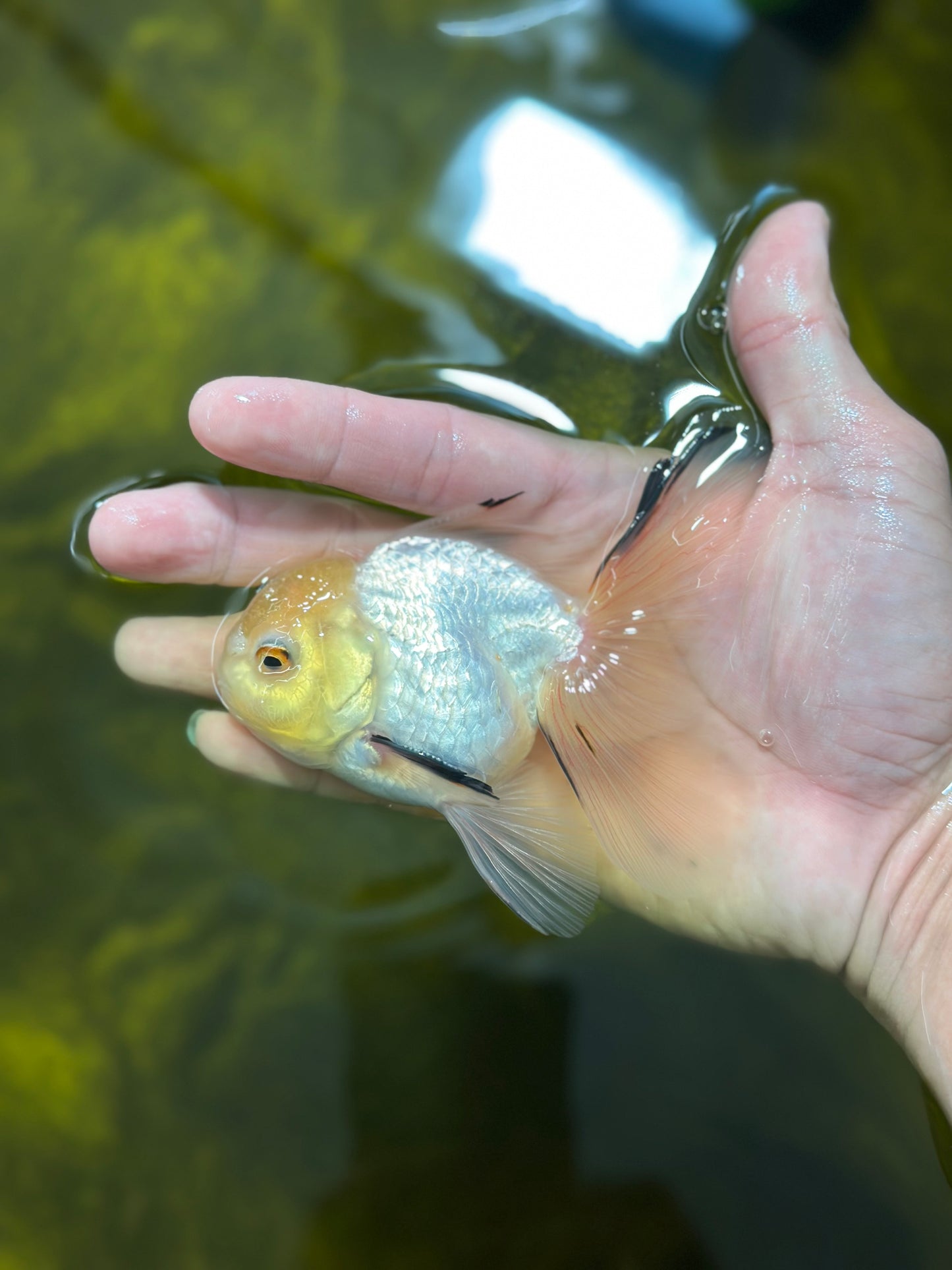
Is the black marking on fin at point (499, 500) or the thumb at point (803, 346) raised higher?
the thumb at point (803, 346)

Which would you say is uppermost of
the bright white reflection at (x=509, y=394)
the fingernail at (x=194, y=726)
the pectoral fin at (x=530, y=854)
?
the bright white reflection at (x=509, y=394)

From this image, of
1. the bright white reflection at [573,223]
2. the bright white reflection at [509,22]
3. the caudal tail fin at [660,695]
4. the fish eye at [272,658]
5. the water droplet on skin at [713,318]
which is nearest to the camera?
the fish eye at [272,658]

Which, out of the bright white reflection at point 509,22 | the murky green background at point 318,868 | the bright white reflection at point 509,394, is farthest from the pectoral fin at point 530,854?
the bright white reflection at point 509,22

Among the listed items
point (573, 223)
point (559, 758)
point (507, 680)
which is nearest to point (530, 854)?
point (559, 758)

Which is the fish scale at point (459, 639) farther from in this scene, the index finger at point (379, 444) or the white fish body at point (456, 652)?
the index finger at point (379, 444)

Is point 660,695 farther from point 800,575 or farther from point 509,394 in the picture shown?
point 509,394

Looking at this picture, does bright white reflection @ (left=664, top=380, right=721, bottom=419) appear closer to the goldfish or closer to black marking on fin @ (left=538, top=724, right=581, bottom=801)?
the goldfish

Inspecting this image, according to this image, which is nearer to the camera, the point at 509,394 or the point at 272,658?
the point at 272,658
